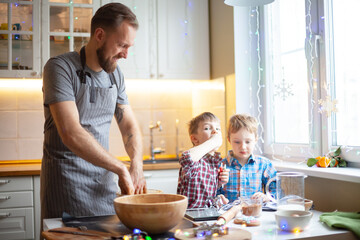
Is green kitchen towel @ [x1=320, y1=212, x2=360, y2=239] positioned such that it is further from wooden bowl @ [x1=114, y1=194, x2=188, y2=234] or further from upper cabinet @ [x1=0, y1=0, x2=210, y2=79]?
upper cabinet @ [x1=0, y1=0, x2=210, y2=79]

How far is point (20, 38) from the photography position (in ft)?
9.54

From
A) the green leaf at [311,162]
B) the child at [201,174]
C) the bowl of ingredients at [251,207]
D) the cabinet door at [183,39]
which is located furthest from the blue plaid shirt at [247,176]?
the cabinet door at [183,39]

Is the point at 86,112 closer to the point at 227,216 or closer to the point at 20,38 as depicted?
the point at 227,216

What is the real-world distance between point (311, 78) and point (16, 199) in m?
1.89

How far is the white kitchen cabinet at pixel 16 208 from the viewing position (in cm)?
261

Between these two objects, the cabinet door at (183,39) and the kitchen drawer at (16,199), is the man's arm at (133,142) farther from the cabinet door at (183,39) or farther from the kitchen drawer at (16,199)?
the cabinet door at (183,39)

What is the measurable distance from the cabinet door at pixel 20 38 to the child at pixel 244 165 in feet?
5.20

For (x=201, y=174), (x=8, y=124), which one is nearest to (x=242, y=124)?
(x=201, y=174)

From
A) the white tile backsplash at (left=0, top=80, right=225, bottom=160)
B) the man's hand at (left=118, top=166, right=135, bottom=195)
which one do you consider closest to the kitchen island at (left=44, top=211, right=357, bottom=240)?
the man's hand at (left=118, top=166, right=135, bottom=195)

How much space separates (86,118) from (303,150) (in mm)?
1308

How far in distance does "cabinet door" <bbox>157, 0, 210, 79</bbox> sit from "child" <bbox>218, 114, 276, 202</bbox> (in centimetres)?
124

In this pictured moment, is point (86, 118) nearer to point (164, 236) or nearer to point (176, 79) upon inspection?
point (164, 236)

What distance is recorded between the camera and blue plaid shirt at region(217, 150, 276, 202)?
6.45 ft

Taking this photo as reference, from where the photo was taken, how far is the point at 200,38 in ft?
10.6
